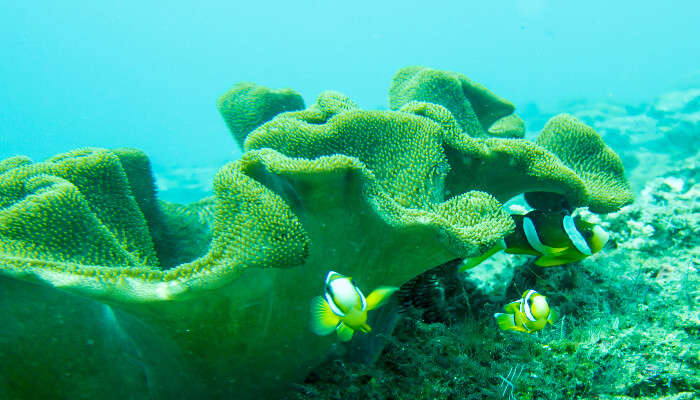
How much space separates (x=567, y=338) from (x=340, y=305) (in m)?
1.69

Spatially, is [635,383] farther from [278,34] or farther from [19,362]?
[278,34]

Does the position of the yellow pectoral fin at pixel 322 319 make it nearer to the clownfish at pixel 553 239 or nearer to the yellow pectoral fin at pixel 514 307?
the clownfish at pixel 553 239

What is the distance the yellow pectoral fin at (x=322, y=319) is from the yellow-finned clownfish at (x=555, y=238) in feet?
3.57

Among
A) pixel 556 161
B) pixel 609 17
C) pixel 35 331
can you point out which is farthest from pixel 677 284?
pixel 609 17

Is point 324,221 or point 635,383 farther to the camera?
point 635,383

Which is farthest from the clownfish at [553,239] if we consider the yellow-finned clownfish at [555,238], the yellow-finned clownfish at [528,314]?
the yellow-finned clownfish at [528,314]

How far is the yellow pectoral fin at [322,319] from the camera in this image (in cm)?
154

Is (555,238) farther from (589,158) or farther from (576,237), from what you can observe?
(589,158)

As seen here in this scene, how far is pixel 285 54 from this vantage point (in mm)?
136375

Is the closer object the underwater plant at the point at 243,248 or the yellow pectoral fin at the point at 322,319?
the underwater plant at the point at 243,248

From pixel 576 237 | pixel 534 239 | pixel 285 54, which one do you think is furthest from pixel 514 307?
pixel 285 54

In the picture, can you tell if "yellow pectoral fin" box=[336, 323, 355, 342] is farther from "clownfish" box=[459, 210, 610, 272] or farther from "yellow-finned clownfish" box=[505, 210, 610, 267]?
"yellow-finned clownfish" box=[505, 210, 610, 267]

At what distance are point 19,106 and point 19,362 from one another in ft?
327

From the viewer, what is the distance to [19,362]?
5.58ft
